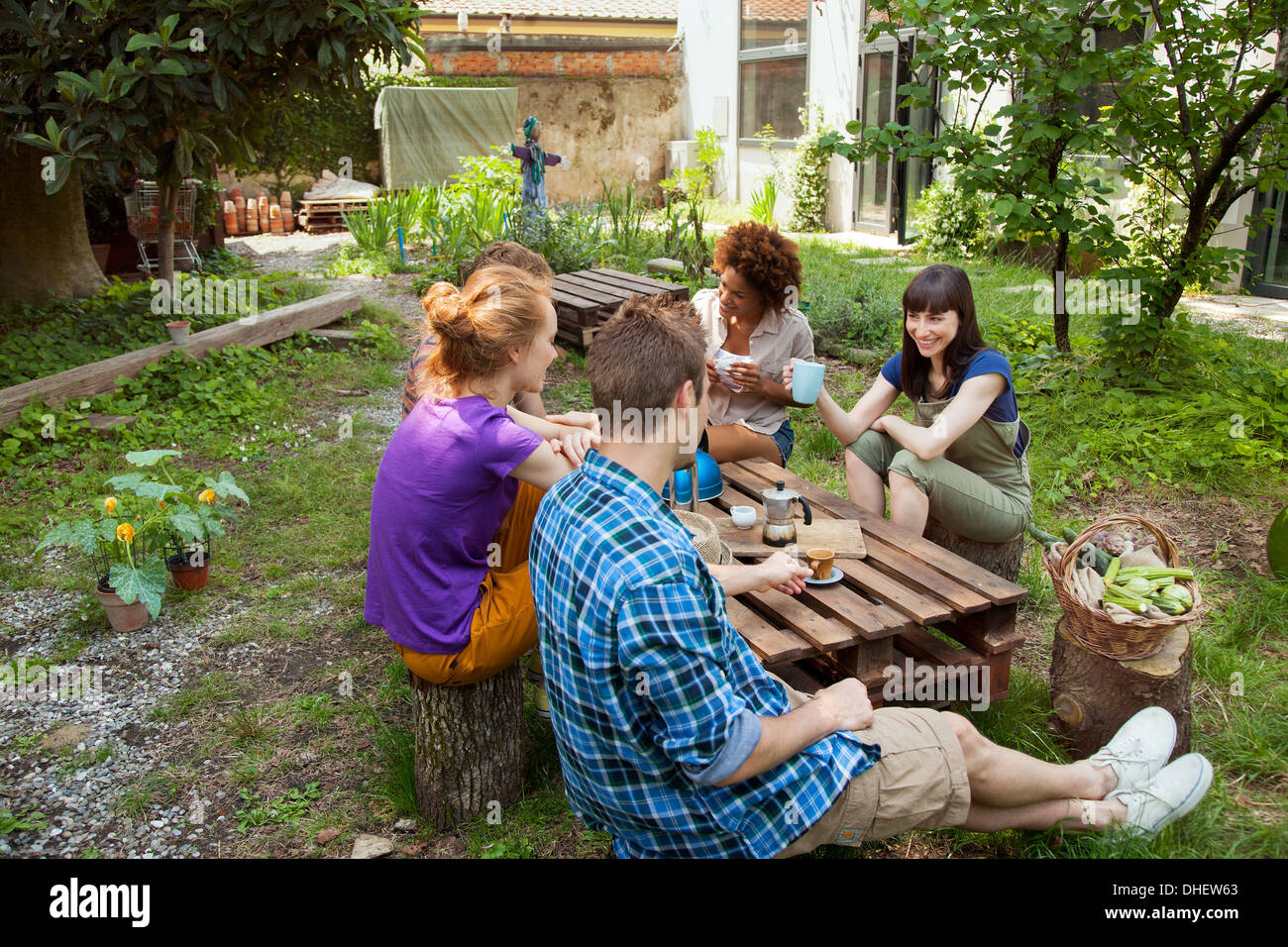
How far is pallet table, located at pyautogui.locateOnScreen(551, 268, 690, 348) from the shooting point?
20.8 feet

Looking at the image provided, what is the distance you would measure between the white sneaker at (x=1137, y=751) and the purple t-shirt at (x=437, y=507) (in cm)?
163

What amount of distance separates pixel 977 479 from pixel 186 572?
2.97 meters

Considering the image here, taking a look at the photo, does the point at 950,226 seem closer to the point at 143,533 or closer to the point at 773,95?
the point at 773,95

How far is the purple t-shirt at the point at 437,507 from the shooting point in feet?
7.40

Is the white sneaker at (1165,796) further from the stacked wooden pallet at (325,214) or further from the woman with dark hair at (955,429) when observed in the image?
the stacked wooden pallet at (325,214)

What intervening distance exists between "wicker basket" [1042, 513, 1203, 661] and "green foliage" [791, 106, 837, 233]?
10.2 metres

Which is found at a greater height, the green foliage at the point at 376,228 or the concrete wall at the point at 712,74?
the concrete wall at the point at 712,74

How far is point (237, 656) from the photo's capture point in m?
3.27

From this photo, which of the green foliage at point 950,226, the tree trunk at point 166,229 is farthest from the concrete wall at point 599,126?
the tree trunk at point 166,229

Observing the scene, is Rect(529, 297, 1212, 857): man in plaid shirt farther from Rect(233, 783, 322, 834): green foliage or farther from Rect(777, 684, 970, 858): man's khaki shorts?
Rect(233, 783, 322, 834): green foliage

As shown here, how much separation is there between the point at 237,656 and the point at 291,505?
133 centimetres

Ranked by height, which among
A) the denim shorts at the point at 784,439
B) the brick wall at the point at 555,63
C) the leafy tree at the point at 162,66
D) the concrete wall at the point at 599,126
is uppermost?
the brick wall at the point at 555,63

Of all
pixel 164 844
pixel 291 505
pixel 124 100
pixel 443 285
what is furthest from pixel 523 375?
pixel 124 100
